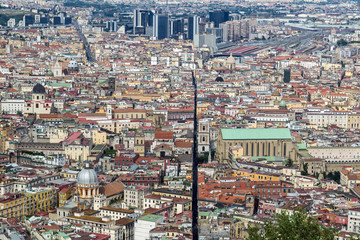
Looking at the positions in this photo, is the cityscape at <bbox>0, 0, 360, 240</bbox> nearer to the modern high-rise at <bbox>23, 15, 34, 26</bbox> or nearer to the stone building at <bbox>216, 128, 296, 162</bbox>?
the stone building at <bbox>216, 128, 296, 162</bbox>

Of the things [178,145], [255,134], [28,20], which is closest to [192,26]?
[28,20]

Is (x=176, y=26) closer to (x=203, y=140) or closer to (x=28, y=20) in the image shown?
(x=28, y=20)

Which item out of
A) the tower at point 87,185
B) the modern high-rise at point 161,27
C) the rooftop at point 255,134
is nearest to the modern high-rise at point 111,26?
the modern high-rise at point 161,27

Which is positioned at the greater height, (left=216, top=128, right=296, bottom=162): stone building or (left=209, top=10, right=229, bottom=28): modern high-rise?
(left=209, top=10, right=229, bottom=28): modern high-rise

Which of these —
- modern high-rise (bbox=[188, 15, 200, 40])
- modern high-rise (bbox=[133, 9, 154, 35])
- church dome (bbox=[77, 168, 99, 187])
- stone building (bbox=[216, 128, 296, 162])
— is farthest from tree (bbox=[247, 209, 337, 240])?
modern high-rise (bbox=[133, 9, 154, 35])

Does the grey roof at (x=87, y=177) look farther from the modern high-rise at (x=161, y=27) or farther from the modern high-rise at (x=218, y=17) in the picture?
the modern high-rise at (x=218, y=17)

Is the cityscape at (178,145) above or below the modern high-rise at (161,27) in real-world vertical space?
below
